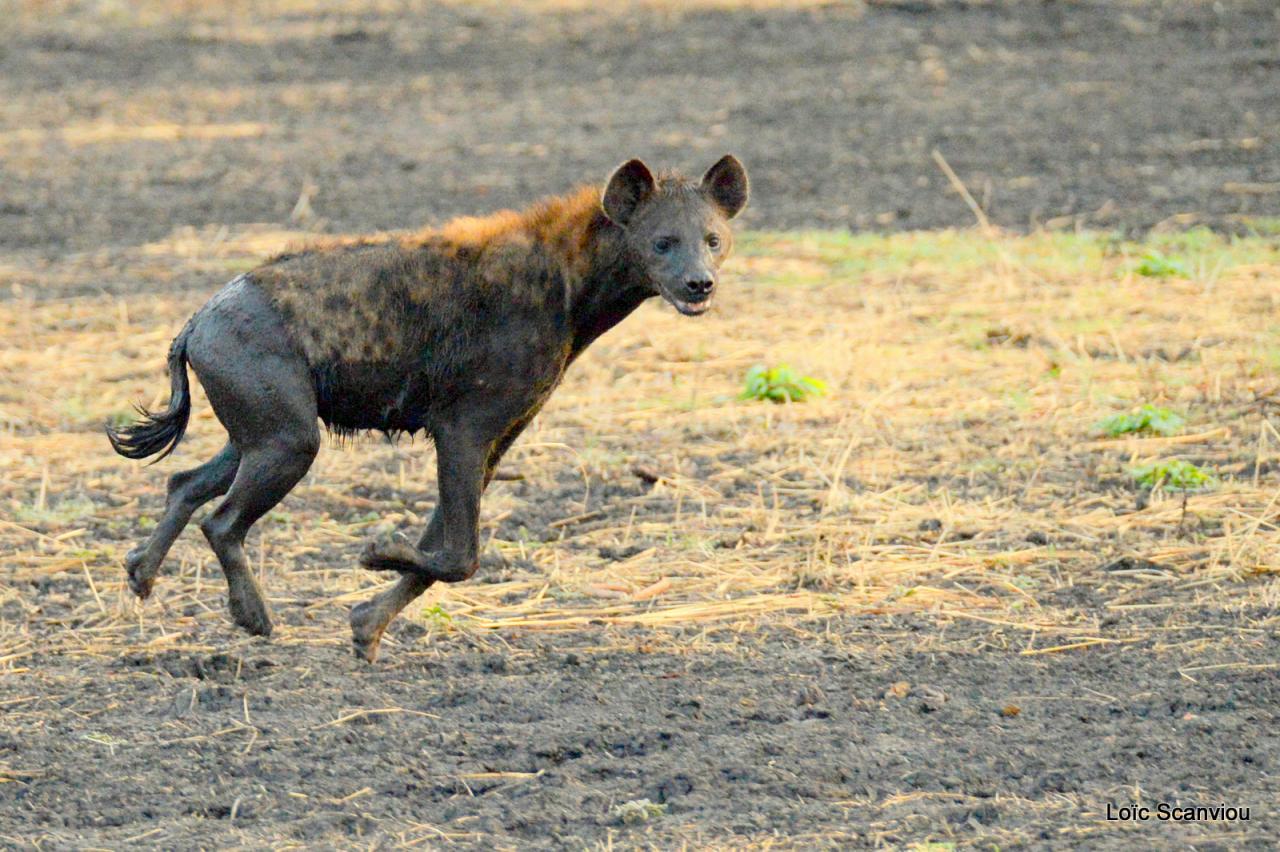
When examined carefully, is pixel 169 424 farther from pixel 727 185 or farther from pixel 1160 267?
pixel 1160 267

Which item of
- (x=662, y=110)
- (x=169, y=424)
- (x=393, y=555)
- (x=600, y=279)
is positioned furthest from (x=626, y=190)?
(x=662, y=110)

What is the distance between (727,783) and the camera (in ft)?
15.8

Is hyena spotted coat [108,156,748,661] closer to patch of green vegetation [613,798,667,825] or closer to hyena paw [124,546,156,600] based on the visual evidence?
hyena paw [124,546,156,600]

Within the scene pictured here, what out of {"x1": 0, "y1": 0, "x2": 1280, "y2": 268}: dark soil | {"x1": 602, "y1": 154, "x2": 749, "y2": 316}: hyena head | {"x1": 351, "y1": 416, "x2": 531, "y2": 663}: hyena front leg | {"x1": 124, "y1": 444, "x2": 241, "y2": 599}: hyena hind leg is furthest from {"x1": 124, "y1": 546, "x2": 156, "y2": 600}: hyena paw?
{"x1": 0, "y1": 0, "x2": 1280, "y2": 268}: dark soil

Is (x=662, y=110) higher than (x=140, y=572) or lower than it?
higher

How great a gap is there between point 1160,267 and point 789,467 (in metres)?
3.85

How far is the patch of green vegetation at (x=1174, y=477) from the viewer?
7348 mm

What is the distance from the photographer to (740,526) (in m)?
7.21

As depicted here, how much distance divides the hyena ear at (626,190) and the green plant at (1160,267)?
224 inches

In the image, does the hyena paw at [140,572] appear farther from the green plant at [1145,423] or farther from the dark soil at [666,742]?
the green plant at [1145,423]

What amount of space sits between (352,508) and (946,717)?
3047mm

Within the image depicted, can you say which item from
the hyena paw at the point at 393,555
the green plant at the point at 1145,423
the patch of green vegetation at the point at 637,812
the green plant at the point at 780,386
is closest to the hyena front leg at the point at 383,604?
the hyena paw at the point at 393,555

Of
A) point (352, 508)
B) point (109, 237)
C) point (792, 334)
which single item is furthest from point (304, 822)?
point (109, 237)

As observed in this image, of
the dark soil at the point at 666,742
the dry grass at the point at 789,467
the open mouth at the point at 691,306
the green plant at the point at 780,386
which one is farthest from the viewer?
the green plant at the point at 780,386
